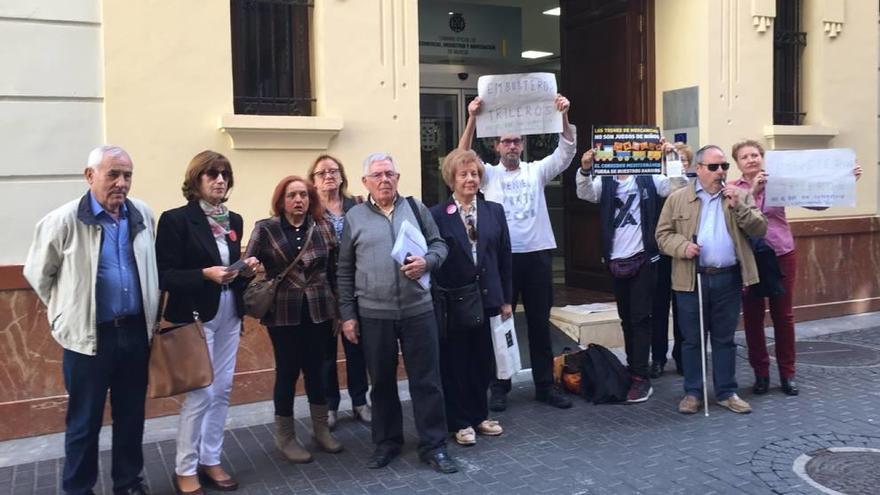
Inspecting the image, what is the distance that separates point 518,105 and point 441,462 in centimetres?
263

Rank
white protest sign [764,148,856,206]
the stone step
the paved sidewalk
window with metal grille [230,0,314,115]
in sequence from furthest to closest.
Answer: the stone step
window with metal grille [230,0,314,115]
white protest sign [764,148,856,206]
the paved sidewalk

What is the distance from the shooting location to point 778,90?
914 centimetres

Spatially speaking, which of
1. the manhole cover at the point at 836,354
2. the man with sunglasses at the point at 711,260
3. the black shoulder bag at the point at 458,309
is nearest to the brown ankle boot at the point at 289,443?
the black shoulder bag at the point at 458,309

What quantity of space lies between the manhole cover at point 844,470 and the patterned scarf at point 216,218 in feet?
12.0

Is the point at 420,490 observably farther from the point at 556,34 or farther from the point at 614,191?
the point at 556,34

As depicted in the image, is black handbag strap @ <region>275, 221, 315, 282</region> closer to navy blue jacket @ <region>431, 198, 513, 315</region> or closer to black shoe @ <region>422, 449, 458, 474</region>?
navy blue jacket @ <region>431, 198, 513, 315</region>

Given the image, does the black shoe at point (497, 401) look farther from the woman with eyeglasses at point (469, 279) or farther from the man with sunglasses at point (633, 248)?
the man with sunglasses at point (633, 248)

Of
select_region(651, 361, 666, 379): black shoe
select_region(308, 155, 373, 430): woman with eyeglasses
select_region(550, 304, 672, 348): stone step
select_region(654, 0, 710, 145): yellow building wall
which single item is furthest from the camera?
select_region(654, 0, 710, 145): yellow building wall

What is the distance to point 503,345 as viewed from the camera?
557 centimetres

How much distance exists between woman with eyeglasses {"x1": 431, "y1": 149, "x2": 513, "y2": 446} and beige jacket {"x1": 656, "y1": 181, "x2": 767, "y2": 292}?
4.22ft

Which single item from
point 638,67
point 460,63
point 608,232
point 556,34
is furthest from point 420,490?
point 556,34

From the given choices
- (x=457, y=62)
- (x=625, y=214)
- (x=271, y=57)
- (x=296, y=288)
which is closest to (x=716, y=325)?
(x=625, y=214)

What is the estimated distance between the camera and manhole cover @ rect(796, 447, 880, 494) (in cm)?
454

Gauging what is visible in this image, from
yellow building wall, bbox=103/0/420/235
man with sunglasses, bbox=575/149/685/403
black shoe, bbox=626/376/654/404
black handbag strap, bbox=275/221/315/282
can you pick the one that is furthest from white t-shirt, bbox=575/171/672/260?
black handbag strap, bbox=275/221/315/282
